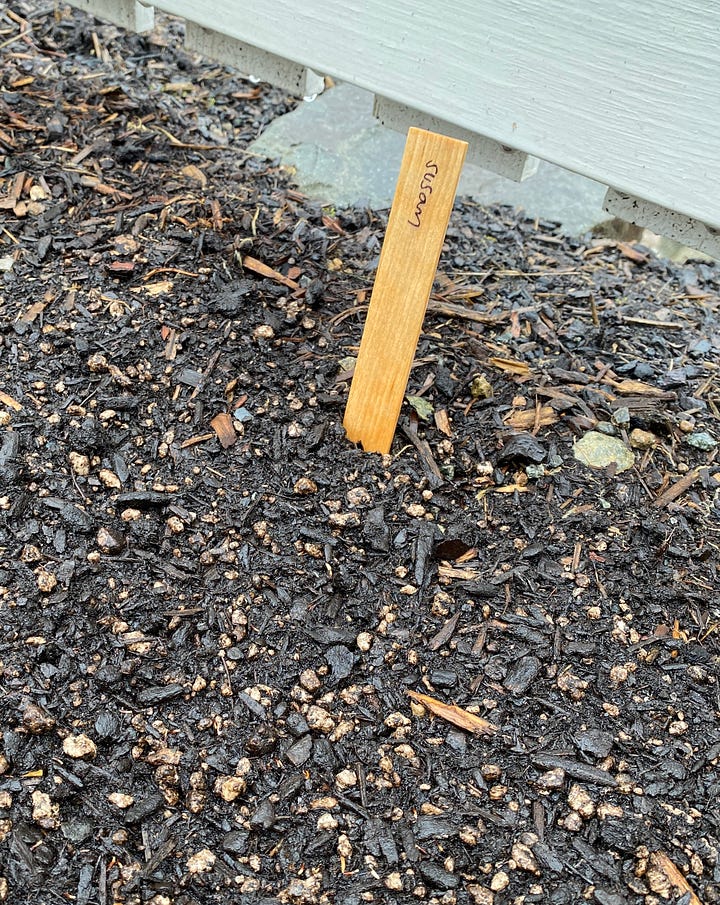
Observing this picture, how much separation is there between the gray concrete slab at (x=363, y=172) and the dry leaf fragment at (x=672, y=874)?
2.90 metres

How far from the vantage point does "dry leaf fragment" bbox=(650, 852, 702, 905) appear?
69.6 inches

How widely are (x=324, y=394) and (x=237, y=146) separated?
81.9 inches

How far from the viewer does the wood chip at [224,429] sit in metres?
2.49

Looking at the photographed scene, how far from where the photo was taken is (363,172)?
4082 millimetres

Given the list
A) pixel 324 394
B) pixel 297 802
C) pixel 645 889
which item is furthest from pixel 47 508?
pixel 645 889

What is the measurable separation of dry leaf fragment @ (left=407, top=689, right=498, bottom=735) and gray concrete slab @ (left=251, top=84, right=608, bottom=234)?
2.48 metres

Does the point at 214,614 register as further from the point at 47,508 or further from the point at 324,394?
the point at 324,394

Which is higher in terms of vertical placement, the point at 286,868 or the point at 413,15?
the point at 413,15

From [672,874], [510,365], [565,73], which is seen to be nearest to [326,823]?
[672,874]

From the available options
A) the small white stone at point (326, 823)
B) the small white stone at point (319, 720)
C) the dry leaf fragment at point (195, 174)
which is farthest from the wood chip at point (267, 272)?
the small white stone at point (326, 823)

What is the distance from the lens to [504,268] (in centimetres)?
352

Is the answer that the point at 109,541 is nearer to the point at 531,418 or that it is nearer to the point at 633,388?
the point at 531,418

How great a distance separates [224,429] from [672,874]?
5.31 feet

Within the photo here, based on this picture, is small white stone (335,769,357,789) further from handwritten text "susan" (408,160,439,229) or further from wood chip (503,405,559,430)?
handwritten text "susan" (408,160,439,229)
